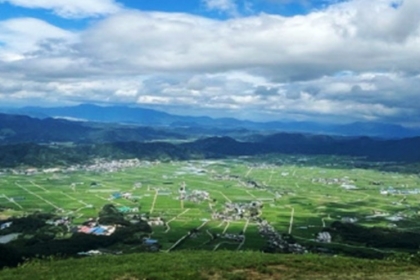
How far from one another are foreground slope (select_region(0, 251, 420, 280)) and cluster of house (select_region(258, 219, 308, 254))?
57277 mm

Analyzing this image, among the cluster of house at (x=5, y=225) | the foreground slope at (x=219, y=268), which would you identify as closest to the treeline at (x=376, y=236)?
the foreground slope at (x=219, y=268)

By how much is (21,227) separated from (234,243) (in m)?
50.9

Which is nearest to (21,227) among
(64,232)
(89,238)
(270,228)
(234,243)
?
(64,232)

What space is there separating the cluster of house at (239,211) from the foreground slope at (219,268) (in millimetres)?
98874

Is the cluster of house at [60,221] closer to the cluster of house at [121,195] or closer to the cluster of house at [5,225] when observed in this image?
the cluster of house at [5,225]

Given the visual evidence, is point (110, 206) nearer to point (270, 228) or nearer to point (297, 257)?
point (270, 228)

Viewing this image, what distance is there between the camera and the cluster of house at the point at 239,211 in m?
139

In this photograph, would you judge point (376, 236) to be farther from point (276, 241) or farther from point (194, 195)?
point (194, 195)

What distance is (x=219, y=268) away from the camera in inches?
1228

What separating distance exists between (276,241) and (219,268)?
77.7 meters

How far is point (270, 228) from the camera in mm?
123938

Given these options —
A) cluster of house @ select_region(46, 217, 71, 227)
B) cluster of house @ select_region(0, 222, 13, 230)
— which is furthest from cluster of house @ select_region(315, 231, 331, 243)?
cluster of house @ select_region(0, 222, 13, 230)

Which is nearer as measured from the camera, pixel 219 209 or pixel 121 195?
pixel 219 209

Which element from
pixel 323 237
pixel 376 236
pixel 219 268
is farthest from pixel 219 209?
pixel 219 268
